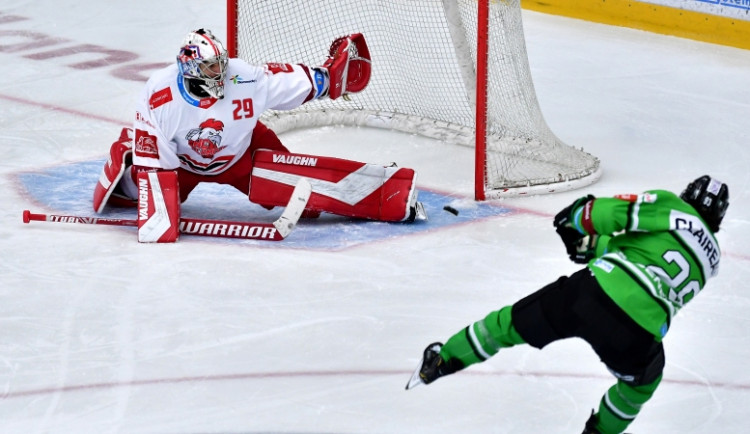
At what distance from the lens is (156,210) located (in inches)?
168

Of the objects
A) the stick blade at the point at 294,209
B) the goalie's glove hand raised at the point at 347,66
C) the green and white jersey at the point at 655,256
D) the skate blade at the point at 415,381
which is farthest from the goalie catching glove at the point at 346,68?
the green and white jersey at the point at 655,256

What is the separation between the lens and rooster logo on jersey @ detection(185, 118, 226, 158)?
4309 mm

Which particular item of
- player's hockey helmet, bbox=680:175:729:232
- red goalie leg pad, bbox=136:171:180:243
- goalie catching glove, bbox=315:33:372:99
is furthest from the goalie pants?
goalie catching glove, bbox=315:33:372:99

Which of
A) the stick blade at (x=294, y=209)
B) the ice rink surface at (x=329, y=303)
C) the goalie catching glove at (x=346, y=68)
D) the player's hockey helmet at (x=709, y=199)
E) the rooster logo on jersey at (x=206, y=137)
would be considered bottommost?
the ice rink surface at (x=329, y=303)

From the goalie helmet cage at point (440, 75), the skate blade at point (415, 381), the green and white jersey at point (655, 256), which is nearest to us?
the green and white jersey at point (655, 256)

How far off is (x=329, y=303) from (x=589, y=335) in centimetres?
121

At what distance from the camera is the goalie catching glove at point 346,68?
181 inches

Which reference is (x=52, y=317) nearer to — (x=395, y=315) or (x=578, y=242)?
(x=395, y=315)

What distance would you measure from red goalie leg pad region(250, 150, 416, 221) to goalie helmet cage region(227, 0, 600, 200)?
451 mm

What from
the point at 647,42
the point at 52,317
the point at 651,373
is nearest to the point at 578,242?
the point at 651,373

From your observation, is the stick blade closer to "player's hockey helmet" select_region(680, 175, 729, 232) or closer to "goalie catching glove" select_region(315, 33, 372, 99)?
"goalie catching glove" select_region(315, 33, 372, 99)

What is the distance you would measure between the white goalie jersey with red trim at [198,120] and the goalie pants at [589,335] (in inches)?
67.2

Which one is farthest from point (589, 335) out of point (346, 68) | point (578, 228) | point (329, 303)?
point (346, 68)

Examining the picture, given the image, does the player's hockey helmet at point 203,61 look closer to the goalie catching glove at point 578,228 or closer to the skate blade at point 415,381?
the skate blade at point 415,381
